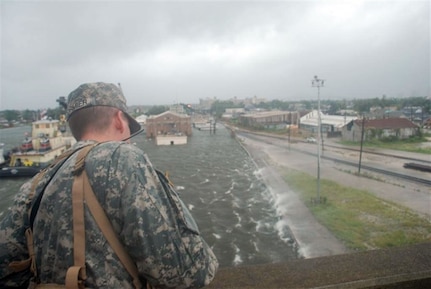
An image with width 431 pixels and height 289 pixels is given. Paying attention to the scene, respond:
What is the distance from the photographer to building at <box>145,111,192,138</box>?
28.7 metres

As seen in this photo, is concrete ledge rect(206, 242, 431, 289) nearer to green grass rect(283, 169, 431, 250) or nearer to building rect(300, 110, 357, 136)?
green grass rect(283, 169, 431, 250)

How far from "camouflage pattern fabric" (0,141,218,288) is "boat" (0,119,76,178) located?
1452 centimetres

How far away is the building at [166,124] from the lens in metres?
28.7

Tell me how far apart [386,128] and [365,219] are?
10824 millimetres

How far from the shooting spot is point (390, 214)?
23.3ft

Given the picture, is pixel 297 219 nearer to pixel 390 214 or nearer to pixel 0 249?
pixel 390 214

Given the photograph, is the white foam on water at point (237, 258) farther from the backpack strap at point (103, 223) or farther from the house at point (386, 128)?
the house at point (386, 128)

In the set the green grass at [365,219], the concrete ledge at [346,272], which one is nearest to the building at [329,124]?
the green grass at [365,219]

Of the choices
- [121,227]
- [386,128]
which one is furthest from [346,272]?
[386,128]

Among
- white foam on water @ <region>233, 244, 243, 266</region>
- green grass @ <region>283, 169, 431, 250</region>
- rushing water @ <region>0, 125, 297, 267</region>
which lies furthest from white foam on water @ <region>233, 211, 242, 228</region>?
green grass @ <region>283, 169, 431, 250</region>

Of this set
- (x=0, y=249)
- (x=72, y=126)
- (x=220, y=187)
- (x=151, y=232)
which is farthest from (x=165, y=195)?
(x=220, y=187)

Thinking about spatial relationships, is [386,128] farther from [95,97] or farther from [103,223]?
[103,223]

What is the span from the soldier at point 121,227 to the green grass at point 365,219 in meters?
5.79

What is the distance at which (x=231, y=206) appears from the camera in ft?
30.3
